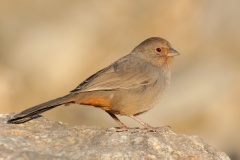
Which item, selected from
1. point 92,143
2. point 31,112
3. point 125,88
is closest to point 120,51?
point 125,88

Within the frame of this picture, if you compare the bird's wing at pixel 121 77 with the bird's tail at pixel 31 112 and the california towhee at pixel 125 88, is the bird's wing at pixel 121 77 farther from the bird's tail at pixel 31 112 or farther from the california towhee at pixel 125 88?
the bird's tail at pixel 31 112

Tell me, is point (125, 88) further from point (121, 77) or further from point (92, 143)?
point (92, 143)

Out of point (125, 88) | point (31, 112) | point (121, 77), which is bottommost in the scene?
point (31, 112)

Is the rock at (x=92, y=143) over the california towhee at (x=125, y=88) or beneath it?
beneath

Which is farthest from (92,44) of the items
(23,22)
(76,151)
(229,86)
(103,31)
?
(76,151)

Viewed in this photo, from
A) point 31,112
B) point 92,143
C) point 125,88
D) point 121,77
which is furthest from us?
point 121,77

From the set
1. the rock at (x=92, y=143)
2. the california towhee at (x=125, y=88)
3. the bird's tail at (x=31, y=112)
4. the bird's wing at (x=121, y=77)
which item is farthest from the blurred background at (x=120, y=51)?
the rock at (x=92, y=143)

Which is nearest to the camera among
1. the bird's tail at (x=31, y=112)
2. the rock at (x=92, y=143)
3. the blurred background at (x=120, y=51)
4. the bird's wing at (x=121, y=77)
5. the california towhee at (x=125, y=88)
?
the rock at (x=92, y=143)
